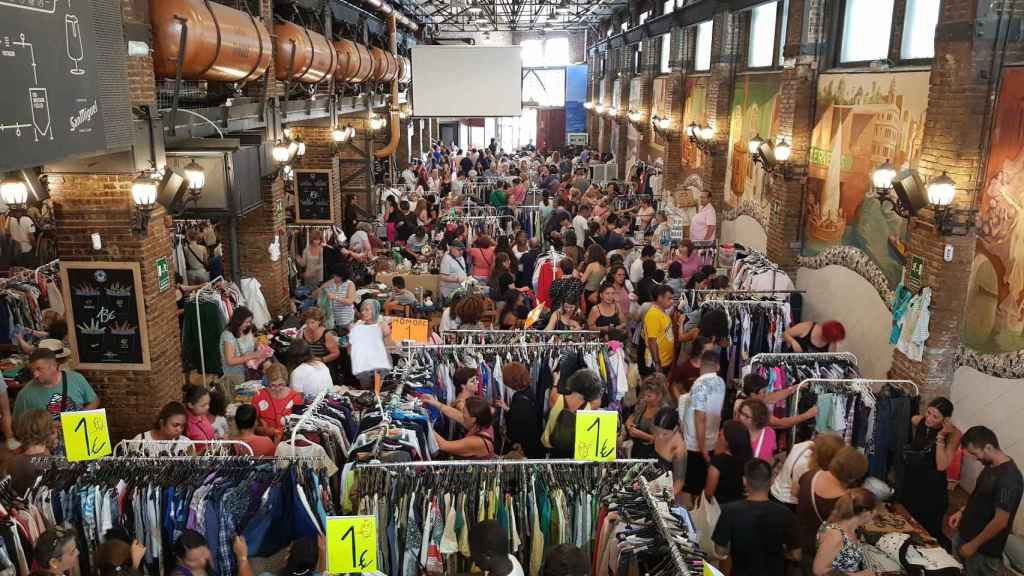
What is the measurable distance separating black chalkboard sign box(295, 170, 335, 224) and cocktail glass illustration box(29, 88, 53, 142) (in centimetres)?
885

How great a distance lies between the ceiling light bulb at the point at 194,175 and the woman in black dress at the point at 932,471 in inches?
267

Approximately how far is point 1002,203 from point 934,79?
1.32m

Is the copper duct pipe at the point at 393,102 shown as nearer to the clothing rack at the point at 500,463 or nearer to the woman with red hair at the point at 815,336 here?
the woman with red hair at the point at 815,336

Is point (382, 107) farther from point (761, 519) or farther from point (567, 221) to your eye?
point (761, 519)

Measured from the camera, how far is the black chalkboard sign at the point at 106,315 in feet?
21.3

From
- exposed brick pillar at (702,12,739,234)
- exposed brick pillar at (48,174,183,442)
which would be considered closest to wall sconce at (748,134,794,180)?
exposed brick pillar at (702,12,739,234)

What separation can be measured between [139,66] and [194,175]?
4.72ft

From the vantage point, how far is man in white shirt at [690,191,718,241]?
13.0 m

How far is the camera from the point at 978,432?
482 cm

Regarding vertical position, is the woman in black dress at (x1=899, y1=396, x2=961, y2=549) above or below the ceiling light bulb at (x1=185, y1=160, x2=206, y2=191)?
below

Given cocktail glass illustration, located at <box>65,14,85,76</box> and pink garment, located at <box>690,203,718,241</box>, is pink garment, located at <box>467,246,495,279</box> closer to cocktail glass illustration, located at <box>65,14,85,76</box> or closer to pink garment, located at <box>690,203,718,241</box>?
pink garment, located at <box>690,203,718,241</box>

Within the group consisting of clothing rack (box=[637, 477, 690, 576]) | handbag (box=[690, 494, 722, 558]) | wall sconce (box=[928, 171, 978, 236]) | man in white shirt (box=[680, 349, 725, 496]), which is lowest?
handbag (box=[690, 494, 722, 558])

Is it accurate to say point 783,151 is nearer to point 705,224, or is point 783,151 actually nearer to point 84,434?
point 705,224

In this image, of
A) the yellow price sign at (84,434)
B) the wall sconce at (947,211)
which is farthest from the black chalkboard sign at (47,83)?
the wall sconce at (947,211)
